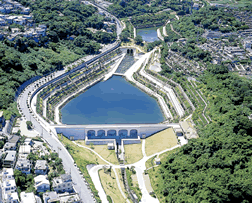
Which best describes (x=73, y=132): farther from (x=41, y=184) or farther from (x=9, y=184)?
(x=9, y=184)

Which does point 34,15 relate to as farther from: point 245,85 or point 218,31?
point 245,85

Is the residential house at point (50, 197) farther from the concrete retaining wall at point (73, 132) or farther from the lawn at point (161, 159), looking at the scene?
the concrete retaining wall at point (73, 132)

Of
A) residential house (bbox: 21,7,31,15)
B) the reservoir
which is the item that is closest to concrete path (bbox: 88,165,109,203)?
residential house (bbox: 21,7,31,15)

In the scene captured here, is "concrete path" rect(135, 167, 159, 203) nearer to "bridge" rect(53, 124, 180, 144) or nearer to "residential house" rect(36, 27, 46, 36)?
"bridge" rect(53, 124, 180, 144)

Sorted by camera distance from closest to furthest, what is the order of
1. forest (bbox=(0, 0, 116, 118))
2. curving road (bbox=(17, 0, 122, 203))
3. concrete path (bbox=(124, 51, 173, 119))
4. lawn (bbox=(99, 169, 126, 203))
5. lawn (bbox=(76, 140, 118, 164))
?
curving road (bbox=(17, 0, 122, 203)) → lawn (bbox=(99, 169, 126, 203)) → lawn (bbox=(76, 140, 118, 164)) → forest (bbox=(0, 0, 116, 118)) → concrete path (bbox=(124, 51, 173, 119))

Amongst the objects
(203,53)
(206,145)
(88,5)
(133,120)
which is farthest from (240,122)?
(88,5)

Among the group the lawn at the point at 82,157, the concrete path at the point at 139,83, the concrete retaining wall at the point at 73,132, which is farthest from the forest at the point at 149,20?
the lawn at the point at 82,157
